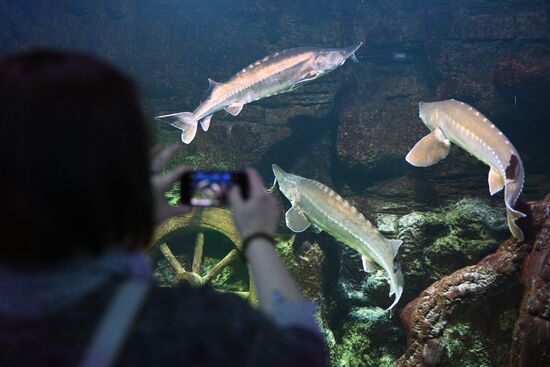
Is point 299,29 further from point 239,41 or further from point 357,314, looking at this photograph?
point 357,314

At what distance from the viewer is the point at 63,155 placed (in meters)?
0.82

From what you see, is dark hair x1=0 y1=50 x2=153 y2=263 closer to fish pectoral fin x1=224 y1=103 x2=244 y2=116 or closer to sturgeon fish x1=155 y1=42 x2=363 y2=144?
sturgeon fish x1=155 y1=42 x2=363 y2=144

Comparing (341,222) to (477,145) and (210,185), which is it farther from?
(210,185)

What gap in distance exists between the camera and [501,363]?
376 centimetres

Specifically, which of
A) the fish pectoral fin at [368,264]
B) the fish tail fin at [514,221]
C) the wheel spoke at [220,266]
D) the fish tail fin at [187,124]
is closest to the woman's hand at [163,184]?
the fish pectoral fin at [368,264]

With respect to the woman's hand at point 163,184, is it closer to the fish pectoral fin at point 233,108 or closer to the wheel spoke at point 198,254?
the wheel spoke at point 198,254

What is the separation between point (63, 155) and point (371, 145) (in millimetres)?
5852

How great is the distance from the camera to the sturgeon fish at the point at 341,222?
3756 mm

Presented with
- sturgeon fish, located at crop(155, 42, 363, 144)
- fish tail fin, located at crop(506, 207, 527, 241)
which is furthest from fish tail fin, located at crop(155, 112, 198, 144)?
fish tail fin, located at crop(506, 207, 527, 241)

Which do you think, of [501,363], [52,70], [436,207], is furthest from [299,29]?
[52,70]

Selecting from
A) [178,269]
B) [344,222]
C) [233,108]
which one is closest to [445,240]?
[344,222]

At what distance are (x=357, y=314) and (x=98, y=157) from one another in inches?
170

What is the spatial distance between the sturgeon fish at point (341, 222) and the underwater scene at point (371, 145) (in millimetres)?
17

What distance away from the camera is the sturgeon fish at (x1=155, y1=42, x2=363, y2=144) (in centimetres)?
564
